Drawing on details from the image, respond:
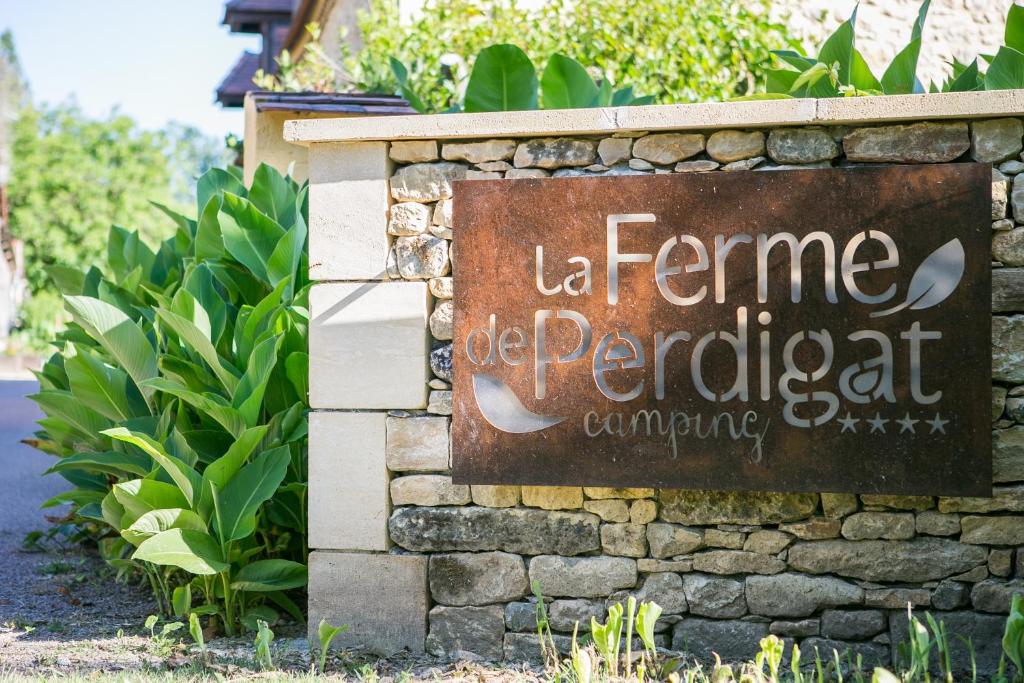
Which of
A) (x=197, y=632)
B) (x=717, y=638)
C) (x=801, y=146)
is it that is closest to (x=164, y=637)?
(x=197, y=632)

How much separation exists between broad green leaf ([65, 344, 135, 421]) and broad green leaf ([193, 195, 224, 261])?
609 mm

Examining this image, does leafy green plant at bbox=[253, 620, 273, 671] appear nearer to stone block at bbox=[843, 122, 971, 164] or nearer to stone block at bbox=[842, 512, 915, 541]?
stone block at bbox=[842, 512, 915, 541]

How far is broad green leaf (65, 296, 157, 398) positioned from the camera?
12.0 feet

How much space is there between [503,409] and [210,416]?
49.4 inches

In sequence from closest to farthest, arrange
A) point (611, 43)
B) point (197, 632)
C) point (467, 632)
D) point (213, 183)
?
1. point (197, 632)
2. point (467, 632)
3. point (213, 183)
4. point (611, 43)

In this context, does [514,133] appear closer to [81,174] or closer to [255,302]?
[255,302]

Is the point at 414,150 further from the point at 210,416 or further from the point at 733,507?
the point at 733,507

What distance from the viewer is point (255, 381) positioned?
3.59 meters

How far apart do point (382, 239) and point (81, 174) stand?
25240 mm

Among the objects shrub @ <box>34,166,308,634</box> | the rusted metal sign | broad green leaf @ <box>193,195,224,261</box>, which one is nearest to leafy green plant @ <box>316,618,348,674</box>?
shrub @ <box>34,166,308,634</box>

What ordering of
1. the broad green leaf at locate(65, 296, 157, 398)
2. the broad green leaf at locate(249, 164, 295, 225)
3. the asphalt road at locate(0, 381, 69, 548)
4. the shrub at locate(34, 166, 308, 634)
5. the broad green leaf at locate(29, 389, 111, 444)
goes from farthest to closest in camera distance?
the asphalt road at locate(0, 381, 69, 548)
the broad green leaf at locate(249, 164, 295, 225)
the broad green leaf at locate(29, 389, 111, 444)
the broad green leaf at locate(65, 296, 157, 398)
the shrub at locate(34, 166, 308, 634)

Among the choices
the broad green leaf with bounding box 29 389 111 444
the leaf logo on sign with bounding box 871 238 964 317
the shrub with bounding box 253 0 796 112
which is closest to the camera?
the leaf logo on sign with bounding box 871 238 964 317

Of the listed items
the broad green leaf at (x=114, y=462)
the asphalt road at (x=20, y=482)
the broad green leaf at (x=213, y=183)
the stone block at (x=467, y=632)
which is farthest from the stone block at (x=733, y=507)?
the asphalt road at (x=20, y=482)

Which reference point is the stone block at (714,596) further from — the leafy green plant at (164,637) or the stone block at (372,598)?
the leafy green plant at (164,637)
